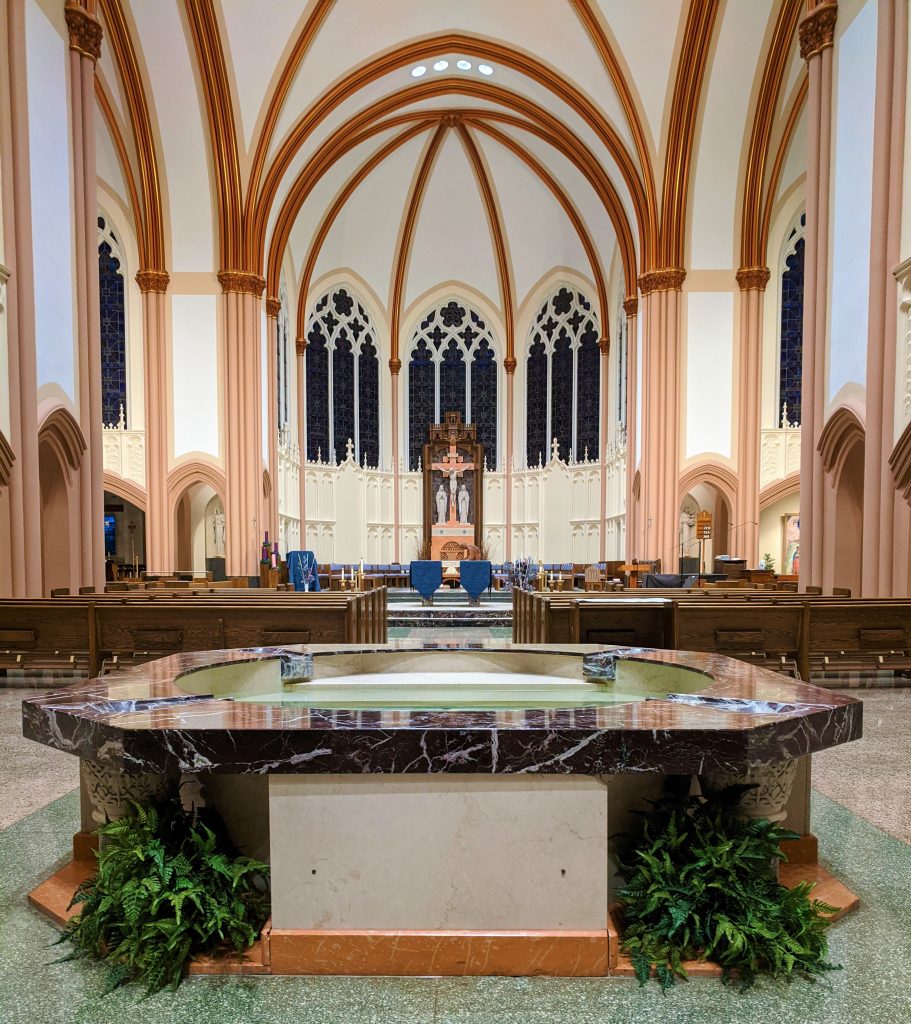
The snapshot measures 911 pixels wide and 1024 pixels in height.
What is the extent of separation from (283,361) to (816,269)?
49.6 feet

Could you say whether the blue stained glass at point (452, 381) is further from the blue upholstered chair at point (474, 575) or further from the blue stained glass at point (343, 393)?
the blue upholstered chair at point (474, 575)

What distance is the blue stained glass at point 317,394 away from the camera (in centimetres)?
2236

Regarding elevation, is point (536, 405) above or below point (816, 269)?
below

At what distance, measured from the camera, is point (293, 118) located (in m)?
16.1

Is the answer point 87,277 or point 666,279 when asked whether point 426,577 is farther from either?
point 666,279

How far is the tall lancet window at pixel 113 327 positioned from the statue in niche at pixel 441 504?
9.76 metres

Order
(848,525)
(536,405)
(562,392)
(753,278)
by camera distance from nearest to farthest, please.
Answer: (848,525) < (753,278) < (562,392) < (536,405)

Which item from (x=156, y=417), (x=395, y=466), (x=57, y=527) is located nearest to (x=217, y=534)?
(x=156, y=417)

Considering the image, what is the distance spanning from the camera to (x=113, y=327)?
687 inches

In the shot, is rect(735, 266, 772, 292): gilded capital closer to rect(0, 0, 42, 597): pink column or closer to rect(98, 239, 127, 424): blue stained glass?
rect(0, 0, 42, 597): pink column

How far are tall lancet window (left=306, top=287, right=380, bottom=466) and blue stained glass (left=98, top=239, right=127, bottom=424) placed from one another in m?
6.07

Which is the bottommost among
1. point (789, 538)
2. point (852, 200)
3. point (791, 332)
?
point (789, 538)

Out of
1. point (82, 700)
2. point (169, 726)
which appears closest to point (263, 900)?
point (169, 726)

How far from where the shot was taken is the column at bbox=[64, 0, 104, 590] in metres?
9.66
